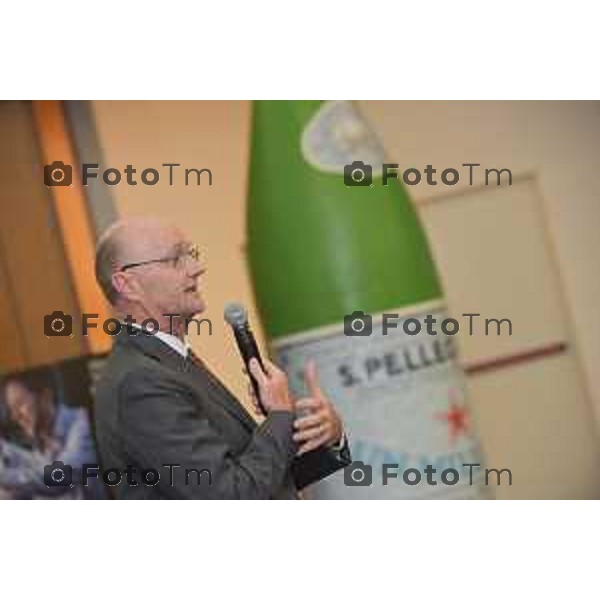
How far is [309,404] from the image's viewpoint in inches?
39.6

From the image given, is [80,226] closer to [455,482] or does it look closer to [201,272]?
[201,272]

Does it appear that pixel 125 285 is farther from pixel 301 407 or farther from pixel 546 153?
pixel 546 153

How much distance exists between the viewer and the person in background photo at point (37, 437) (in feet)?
3.72

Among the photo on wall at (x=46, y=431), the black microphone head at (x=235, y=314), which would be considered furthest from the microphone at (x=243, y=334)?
the photo on wall at (x=46, y=431)

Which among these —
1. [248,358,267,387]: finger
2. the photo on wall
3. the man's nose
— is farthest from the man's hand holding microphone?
the photo on wall

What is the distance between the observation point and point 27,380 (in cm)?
115

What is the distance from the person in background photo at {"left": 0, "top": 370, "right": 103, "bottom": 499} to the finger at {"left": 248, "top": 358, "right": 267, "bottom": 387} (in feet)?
0.74

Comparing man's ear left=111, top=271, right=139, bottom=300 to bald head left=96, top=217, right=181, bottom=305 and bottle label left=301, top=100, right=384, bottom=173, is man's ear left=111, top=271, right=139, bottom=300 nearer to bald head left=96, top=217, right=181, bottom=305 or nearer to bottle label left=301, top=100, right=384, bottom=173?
bald head left=96, top=217, right=181, bottom=305

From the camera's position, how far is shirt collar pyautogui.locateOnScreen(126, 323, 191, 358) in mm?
972

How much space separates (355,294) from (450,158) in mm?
177
